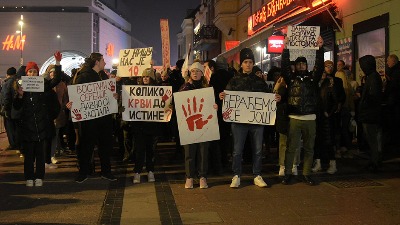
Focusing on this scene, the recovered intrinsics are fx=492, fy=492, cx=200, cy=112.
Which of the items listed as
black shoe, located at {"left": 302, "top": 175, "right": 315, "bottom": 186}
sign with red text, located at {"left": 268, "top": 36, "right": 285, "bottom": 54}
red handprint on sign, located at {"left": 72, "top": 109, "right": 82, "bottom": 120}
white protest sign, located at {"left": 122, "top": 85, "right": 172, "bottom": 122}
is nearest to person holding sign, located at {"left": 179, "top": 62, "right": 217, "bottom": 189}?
white protest sign, located at {"left": 122, "top": 85, "right": 172, "bottom": 122}

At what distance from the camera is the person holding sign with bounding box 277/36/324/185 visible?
7.65m

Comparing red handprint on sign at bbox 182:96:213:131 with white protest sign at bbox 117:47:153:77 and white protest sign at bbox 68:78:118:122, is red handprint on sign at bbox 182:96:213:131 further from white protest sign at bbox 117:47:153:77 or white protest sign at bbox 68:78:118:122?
white protest sign at bbox 117:47:153:77

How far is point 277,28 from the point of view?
616 inches

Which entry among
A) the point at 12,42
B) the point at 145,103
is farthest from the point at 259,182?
the point at 12,42

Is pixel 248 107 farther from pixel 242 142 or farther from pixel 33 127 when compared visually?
pixel 33 127

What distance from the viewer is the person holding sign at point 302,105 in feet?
25.1

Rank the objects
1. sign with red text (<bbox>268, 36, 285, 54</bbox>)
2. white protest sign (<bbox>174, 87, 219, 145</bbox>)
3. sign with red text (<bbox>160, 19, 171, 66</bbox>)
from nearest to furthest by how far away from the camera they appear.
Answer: white protest sign (<bbox>174, 87, 219, 145</bbox>), sign with red text (<bbox>160, 19, 171, 66</bbox>), sign with red text (<bbox>268, 36, 285, 54</bbox>)

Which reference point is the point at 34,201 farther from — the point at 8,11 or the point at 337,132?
the point at 8,11

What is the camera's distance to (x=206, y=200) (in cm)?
694

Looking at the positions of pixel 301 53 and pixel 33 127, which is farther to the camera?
pixel 301 53

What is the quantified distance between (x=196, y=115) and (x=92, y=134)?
1839mm

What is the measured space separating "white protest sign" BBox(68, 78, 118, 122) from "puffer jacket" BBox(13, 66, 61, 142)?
47cm

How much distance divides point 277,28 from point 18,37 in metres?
78.8

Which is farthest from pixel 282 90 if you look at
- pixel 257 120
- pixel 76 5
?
pixel 76 5
